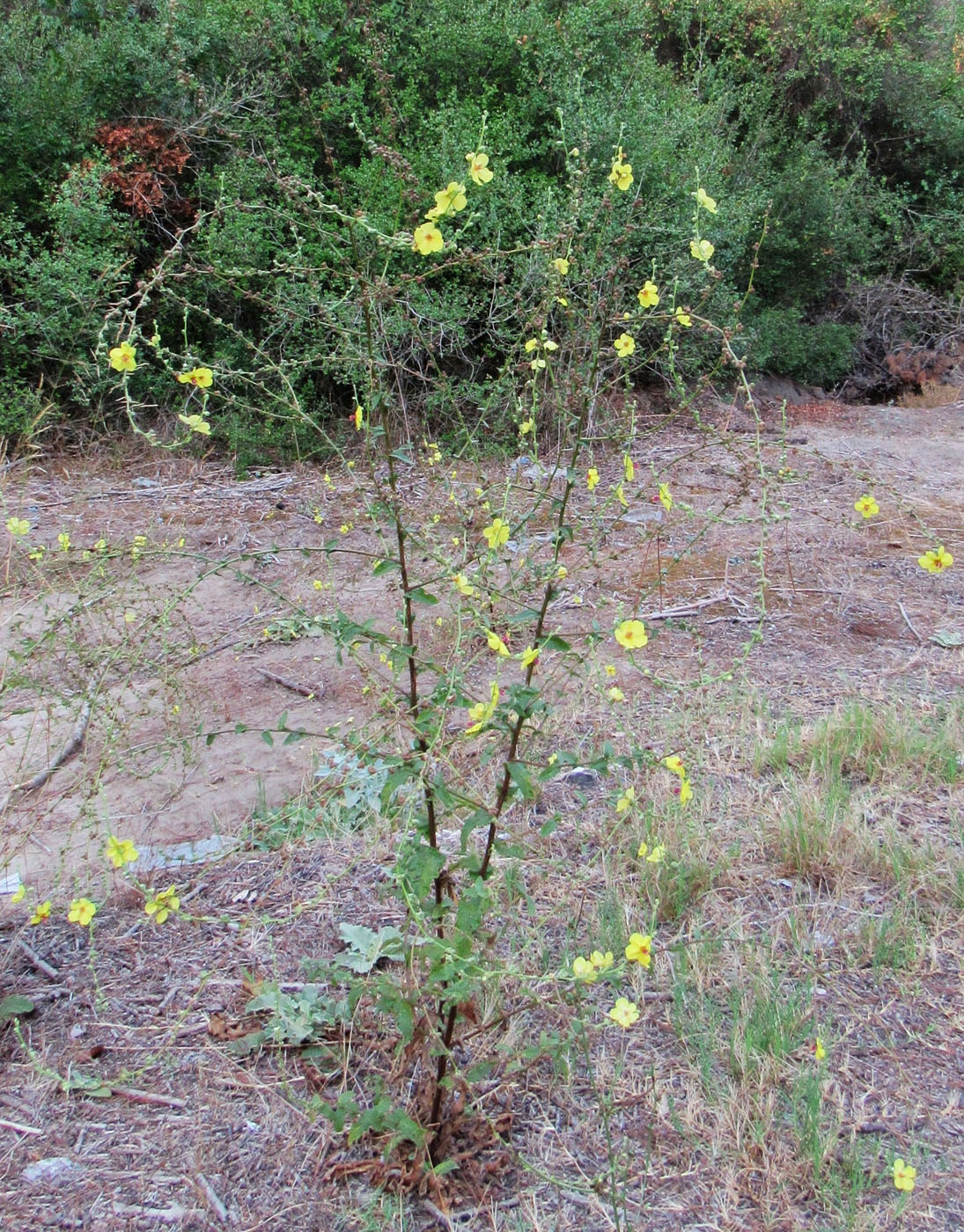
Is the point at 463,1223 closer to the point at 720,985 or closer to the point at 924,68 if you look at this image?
the point at 720,985

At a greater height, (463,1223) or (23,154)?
(23,154)

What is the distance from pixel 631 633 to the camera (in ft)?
5.20

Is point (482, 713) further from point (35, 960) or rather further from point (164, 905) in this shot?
point (35, 960)

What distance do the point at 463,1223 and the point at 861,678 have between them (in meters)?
2.28

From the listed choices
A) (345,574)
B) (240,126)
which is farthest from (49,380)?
(345,574)

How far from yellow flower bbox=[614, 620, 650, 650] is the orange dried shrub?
5495 millimetres

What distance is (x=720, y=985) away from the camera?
1994mm

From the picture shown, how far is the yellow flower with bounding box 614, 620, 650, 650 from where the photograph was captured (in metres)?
1.57

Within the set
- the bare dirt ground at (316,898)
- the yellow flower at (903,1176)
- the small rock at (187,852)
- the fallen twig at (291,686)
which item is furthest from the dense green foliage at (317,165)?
the yellow flower at (903,1176)

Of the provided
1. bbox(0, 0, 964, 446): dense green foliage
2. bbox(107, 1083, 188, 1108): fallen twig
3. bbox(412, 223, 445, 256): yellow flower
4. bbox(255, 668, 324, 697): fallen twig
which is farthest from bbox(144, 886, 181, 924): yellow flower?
bbox(0, 0, 964, 446): dense green foliage

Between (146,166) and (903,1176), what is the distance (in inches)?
253

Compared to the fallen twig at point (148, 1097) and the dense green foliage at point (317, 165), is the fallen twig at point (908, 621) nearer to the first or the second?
the dense green foliage at point (317, 165)

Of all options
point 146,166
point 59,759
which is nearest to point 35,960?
point 59,759

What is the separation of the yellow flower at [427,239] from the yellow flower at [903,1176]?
1.49m
